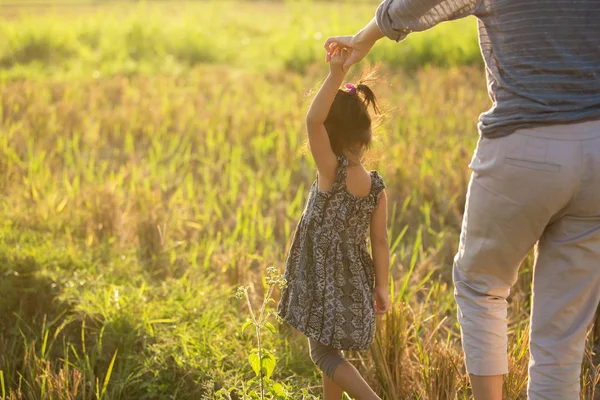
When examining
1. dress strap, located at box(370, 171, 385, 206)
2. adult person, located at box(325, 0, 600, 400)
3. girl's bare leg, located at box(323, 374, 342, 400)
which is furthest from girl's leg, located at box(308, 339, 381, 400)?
dress strap, located at box(370, 171, 385, 206)

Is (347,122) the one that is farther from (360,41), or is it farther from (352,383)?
(352,383)

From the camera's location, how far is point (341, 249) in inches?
85.5

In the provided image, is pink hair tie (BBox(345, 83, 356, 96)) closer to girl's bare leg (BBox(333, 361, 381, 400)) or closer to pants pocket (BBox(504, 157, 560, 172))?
pants pocket (BBox(504, 157, 560, 172))

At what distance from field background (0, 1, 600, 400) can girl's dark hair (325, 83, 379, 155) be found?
0.11 metres

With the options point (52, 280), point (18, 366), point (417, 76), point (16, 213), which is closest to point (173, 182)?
point (16, 213)

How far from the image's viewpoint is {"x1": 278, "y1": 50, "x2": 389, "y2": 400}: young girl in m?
2.12

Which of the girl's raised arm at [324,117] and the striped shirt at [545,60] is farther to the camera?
the girl's raised arm at [324,117]

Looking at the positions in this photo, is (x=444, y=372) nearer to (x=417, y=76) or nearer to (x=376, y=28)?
(x=376, y=28)

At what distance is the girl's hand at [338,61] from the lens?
79.2 inches

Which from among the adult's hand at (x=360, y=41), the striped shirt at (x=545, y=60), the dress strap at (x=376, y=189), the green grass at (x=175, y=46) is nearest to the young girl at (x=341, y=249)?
the dress strap at (x=376, y=189)

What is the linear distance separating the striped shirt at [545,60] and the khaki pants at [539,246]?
0.04m

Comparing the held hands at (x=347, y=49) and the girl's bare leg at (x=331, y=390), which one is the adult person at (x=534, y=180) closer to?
the held hands at (x=347, y=49)

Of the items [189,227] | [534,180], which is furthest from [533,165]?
[189,227]

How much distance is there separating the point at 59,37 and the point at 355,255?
8.96m
